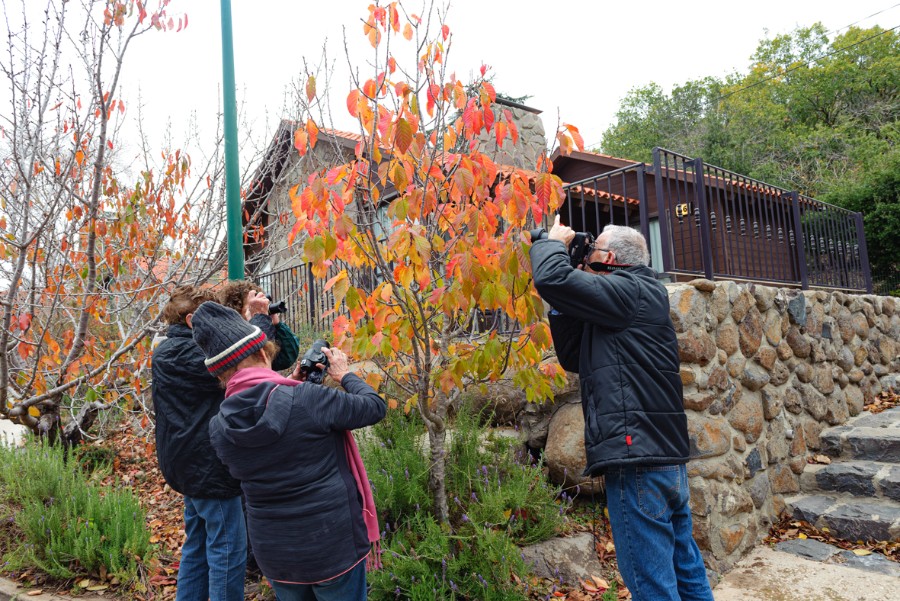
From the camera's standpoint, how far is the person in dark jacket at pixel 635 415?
2.22 m

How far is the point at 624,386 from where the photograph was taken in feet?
7.61

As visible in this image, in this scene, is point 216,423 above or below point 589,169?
below

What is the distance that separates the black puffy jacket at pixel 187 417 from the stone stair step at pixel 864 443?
5.03 meters

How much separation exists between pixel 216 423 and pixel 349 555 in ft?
2.17

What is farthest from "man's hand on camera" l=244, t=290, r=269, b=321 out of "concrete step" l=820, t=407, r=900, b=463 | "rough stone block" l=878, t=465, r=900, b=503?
"concrete step" l=820, t=407, r=900, b=463

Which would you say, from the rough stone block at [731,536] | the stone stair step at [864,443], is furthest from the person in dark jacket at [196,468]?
the stone stair step at [864,443]

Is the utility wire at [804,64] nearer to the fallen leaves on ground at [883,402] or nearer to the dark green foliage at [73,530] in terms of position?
the fallen leaves on ground at [883,402]

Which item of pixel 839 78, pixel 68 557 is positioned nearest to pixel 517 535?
pixel 68 557

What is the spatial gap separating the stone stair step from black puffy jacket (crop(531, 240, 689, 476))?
12.3ft

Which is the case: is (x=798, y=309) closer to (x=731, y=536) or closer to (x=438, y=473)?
(x=731, y=536)

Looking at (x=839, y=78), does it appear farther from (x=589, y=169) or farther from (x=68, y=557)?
(x=68, y=557)

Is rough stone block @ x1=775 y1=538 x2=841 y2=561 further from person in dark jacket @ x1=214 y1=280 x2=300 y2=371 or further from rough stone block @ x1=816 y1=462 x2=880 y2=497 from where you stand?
person in dark jacket @ x1=214 y1=280 x2=300 y2=371

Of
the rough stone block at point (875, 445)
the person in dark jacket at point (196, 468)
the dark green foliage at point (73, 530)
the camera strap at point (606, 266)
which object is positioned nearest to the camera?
the camera strap at point (606, 266)

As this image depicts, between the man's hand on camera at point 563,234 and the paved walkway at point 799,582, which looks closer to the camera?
the man's hand on camera at point 563,234
